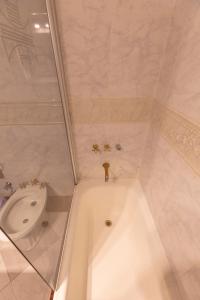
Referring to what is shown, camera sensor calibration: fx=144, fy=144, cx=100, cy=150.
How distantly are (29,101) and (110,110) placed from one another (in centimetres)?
56

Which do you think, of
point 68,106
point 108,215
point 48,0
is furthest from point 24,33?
point 108,215

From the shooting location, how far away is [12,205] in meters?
1.03

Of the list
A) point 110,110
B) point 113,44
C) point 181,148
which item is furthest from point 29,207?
point 113,44

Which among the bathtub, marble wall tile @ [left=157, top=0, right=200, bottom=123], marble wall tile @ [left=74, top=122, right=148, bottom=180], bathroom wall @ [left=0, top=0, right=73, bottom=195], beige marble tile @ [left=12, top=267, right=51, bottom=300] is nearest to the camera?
marble wall tile @ [left=157, top=0, right=200, bottom=123]

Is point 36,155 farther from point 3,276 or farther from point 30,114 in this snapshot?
point 3,276

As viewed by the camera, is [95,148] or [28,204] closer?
[28,204]

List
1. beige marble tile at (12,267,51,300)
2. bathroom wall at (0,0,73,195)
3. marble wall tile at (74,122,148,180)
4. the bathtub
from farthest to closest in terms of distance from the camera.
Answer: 1. marble wall tile at (74,122,148,180)
2. beige marble tile at (12,267,51,300)
3. the bathtub
4. bathroom wall at (0,0,73,195)

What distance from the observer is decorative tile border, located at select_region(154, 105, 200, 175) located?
0.63 meters

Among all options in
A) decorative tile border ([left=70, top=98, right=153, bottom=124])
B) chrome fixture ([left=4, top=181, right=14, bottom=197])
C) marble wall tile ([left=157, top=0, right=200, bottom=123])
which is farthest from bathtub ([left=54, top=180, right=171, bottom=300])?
marble wall tile ([left=157, top=0, right=200, bottom=123])

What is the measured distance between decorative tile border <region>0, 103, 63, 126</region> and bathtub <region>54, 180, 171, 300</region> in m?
0.67

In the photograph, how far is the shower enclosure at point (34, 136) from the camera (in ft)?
2.49

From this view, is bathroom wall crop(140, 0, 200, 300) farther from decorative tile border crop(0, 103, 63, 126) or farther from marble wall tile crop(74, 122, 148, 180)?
decorative tile border crop(0, 103, 63, 126)

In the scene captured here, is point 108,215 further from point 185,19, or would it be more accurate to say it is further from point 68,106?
point 185,19

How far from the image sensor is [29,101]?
0.96m
